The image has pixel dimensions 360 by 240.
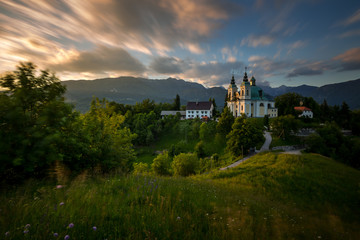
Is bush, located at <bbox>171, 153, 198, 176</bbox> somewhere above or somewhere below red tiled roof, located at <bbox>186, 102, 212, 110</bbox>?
below

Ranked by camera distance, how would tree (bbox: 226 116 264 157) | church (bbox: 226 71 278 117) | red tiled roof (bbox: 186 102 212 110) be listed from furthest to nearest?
red tiled roof (bbox: 186 102 212 110) → church (bbox: 226 71 278 117) → tree (bbox: 226 116 264 157)

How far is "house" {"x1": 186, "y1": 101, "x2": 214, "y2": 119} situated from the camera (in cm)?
8338

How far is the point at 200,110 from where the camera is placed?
275 feet

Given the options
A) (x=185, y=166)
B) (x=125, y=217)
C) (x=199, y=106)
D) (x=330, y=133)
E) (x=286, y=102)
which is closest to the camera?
(x=125, y=217)

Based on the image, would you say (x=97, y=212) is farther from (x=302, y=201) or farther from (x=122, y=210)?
(x=302, y=201)

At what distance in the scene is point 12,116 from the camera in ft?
11.9

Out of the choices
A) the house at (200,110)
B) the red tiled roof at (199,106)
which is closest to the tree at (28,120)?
the house at (200,110)

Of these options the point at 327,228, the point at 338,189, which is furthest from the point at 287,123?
the point at 327,228

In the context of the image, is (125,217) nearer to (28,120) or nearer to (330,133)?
(28,120)

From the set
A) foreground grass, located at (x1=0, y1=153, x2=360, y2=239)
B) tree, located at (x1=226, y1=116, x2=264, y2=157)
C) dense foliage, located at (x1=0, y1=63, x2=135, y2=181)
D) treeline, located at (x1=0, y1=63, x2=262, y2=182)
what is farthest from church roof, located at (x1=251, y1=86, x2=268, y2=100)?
dense foliage, located at (x1=0, y1=63, x2=135, y2=181)

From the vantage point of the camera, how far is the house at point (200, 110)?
83.4 meters

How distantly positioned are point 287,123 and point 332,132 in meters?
10.4

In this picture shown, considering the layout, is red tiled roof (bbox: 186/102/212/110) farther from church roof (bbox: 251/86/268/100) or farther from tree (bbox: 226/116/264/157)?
tree (bbox: 226/116/264/157)

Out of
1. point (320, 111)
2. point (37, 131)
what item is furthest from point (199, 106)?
point (37, 131)
